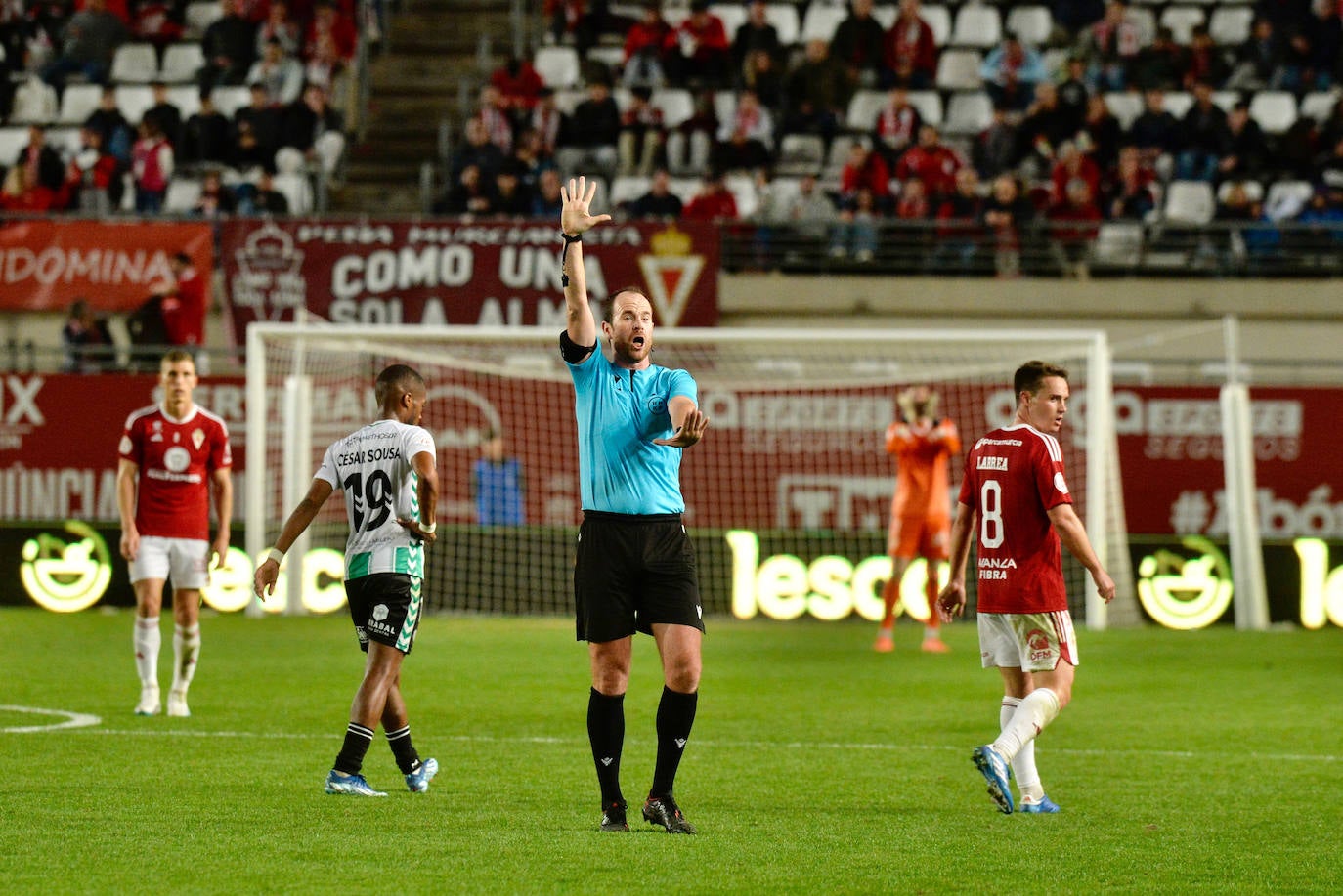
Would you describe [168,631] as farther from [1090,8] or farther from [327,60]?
[1090,8]

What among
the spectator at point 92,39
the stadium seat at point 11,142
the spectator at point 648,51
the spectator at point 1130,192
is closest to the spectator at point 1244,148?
the spectator at point 1130,192

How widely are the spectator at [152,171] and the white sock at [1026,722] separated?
17.9m

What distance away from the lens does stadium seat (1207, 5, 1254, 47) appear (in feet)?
88.8

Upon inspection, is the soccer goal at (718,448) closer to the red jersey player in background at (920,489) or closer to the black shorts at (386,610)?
the red jersey player in background at (920,489)

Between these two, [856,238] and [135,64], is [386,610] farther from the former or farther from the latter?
[135,64]

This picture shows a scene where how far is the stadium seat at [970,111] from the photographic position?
82.3 ft

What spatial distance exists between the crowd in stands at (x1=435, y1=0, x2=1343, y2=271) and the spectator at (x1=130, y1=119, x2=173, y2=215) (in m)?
3.49

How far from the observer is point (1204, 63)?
26094 mm

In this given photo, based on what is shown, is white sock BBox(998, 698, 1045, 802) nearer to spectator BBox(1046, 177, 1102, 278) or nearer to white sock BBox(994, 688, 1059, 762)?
white sock BBox(994, 688, 1059, 762)

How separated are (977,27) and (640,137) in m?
5.56

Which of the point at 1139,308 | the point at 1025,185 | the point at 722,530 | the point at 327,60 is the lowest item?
the point at 722,530

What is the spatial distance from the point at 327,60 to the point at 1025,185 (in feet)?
32.3

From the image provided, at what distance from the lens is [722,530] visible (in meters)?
19.8

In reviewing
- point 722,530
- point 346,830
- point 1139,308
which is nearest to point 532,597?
point 722,530
